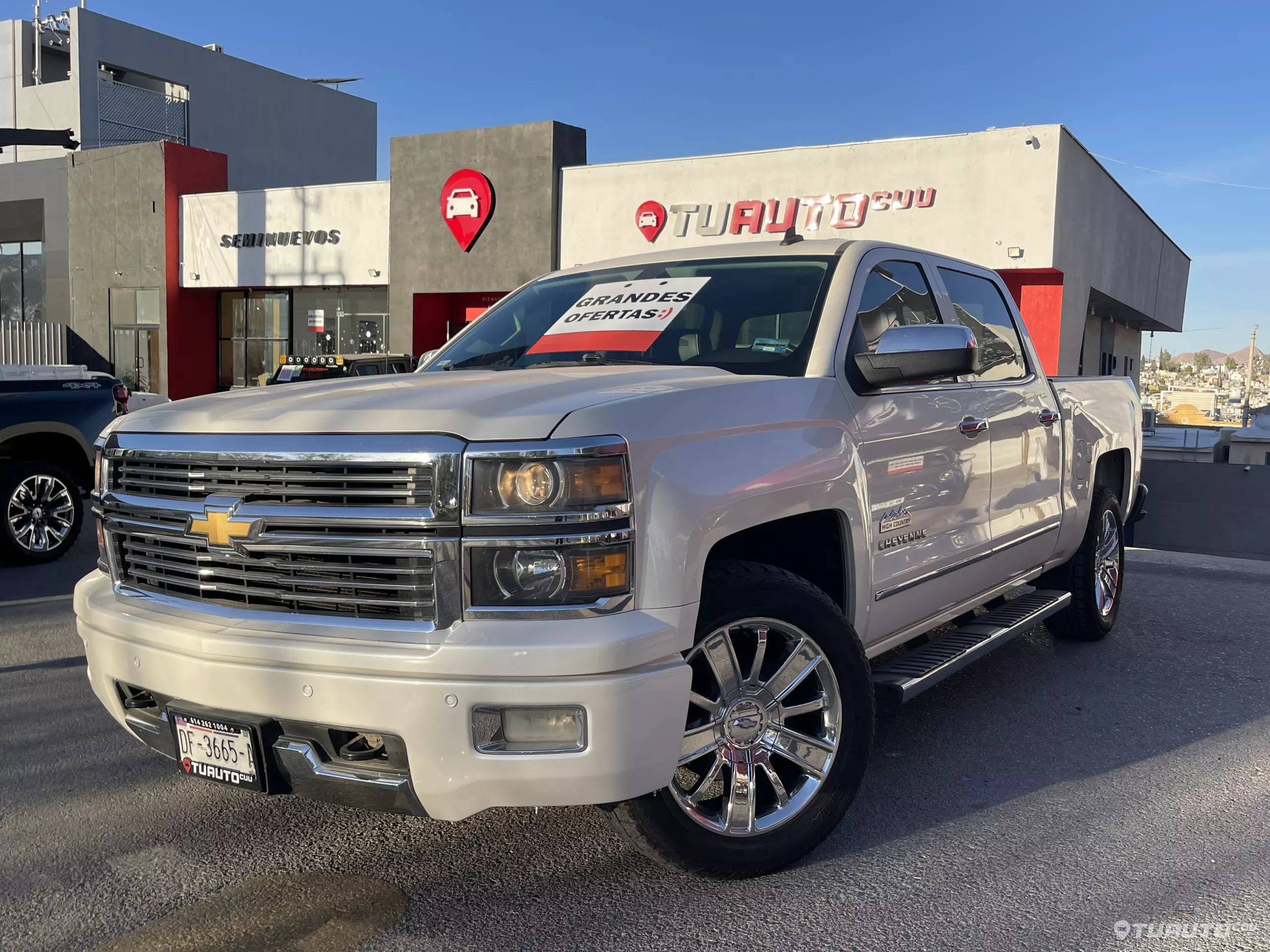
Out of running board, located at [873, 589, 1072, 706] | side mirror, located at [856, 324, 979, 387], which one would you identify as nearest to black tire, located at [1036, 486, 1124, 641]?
running board, located at [873, 589, 1072, 706]

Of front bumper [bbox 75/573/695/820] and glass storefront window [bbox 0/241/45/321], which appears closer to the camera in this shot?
front bumper [bbox 75/573/695/820]

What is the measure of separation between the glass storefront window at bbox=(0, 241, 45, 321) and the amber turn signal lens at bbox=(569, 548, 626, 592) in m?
35.9

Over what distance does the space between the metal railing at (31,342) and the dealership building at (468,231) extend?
72 cm

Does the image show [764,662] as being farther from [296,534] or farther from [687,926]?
[296,534]

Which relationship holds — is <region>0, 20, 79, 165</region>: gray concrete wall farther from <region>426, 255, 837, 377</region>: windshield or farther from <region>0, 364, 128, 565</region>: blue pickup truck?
<region>426, 255, 837, 377</region>: windshield

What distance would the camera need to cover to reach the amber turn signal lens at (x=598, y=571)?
267cm

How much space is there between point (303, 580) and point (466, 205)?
23104 millimetres

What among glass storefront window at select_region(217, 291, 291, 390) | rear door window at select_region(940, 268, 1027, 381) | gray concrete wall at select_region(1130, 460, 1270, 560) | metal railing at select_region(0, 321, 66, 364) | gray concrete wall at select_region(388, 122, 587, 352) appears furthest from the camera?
metal railing at select_region(0, 321, 66, 364)

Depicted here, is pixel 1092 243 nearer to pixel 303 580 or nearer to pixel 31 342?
pixel 303 580

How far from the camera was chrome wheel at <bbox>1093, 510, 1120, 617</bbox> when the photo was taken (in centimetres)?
602

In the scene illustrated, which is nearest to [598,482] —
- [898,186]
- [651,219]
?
[898,186]

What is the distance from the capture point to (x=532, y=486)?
2.67 m

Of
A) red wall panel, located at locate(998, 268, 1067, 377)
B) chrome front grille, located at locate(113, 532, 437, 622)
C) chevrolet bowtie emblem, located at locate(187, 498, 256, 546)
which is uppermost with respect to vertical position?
red wall panel, located at locate(998, 268, 1067, 377)

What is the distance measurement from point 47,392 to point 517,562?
7.22 metres
